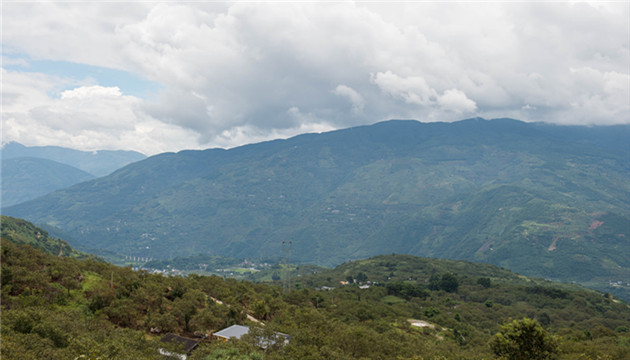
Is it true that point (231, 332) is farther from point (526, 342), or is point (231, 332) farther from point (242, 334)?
point (526, 342)

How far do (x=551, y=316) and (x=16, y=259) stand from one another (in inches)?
4436

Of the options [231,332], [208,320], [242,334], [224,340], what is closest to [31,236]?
[208,320]

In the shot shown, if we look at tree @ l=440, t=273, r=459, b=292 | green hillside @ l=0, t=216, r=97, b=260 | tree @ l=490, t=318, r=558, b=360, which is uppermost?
tree @ l=490, t=318, r=558, b=360

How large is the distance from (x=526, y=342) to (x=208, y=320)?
3264cm

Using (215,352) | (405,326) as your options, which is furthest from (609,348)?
(215,352)

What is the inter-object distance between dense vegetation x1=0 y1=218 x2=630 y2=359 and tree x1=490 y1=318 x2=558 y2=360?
1.02 ft

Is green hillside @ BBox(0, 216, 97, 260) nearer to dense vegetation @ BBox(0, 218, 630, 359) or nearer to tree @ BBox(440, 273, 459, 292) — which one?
dense vegetation @ BBox(0, 218, 630, 359)

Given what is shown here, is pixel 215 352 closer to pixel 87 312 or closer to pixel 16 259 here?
pixel 87 312

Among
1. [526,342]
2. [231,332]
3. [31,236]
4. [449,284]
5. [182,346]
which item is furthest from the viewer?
[31,236]

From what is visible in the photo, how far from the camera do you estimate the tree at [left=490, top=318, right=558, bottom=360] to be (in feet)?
109

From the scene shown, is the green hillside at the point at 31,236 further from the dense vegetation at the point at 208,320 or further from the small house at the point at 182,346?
the small house at the point at 182,346

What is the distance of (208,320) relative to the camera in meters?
44.5

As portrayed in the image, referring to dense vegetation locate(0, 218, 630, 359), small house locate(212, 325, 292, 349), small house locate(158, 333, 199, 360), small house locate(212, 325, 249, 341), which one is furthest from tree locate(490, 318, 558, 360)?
small house locate(158, 333, 199, 360)

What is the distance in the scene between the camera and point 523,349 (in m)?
33.6
